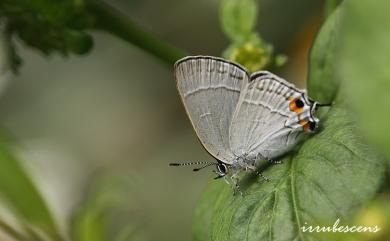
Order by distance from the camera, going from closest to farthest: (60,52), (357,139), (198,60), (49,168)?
(357,139) < (198,60) < (60,52) < (49,168)

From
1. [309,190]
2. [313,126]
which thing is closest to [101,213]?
[313,126]

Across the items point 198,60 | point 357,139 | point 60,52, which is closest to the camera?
point 357,139

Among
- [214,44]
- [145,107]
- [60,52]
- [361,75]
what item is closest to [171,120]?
[145,107]

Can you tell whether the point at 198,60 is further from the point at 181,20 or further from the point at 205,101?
the point at 181,20

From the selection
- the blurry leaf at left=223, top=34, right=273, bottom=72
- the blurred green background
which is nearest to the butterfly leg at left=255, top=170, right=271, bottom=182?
the blurry leaf at left=223, top=34, right=273, bottom=72

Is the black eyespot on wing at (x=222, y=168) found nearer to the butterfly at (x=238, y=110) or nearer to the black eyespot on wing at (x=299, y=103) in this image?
the butterfly at (x=238, y=110)

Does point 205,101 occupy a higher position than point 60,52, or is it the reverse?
point 60,52
